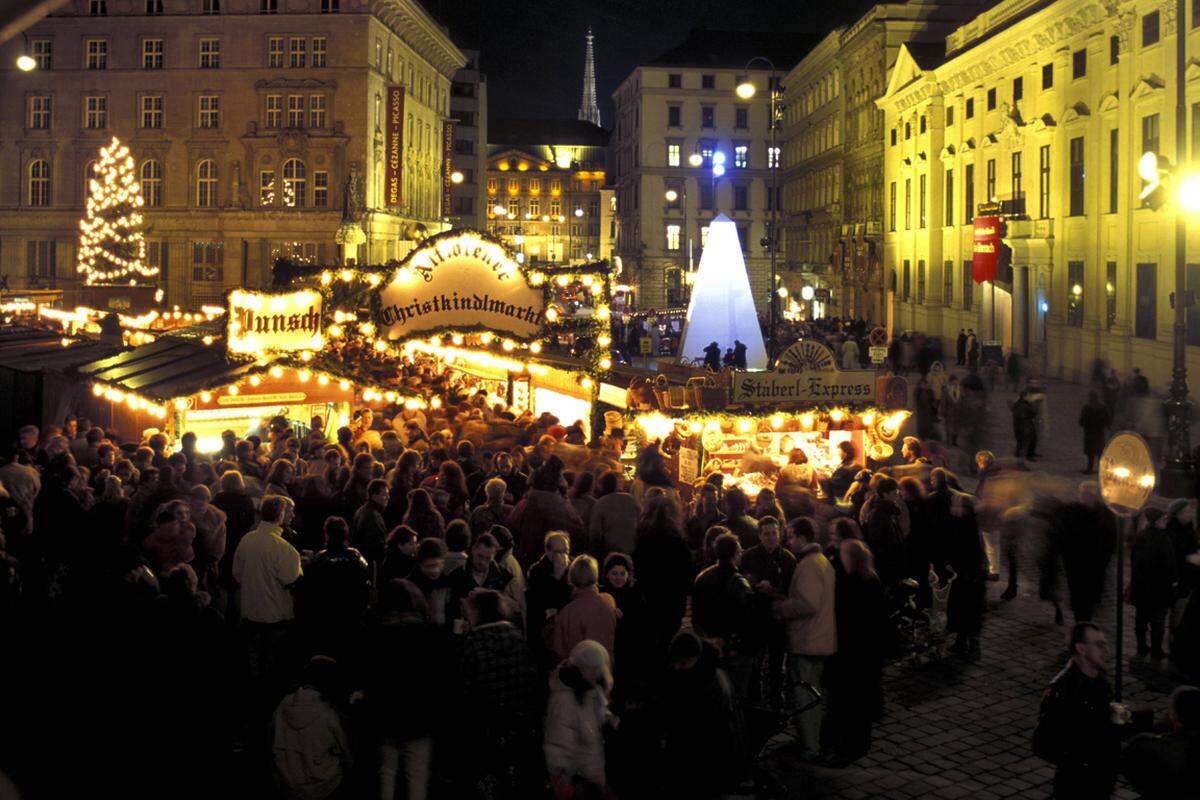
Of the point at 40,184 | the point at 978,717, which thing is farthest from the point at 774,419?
the point at 40,184

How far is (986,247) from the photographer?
132 feet

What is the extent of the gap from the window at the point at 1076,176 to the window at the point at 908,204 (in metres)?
16.6

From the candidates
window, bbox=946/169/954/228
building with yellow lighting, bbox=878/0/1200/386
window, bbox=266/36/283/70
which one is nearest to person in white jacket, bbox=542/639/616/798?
building with yellow lighting, bbox=878/0/1200/386

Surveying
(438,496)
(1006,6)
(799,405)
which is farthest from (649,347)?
(438,496)

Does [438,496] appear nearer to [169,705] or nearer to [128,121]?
[169,705]

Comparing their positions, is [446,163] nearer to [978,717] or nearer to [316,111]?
[316,111]

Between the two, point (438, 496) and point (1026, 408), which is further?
point (1026, 408)

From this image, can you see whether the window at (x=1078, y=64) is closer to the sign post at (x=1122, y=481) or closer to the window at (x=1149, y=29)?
the window at (x=1149, y=29)

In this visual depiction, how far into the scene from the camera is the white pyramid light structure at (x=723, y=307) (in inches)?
1169

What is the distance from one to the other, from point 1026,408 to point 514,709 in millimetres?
16806

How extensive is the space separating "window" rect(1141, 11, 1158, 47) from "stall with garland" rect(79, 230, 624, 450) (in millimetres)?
18177

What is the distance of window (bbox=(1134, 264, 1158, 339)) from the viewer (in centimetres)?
3012

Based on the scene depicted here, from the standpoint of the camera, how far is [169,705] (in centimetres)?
730

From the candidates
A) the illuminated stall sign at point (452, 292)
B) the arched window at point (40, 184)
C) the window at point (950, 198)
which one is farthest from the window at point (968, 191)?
the arched window at point (40, 184)
